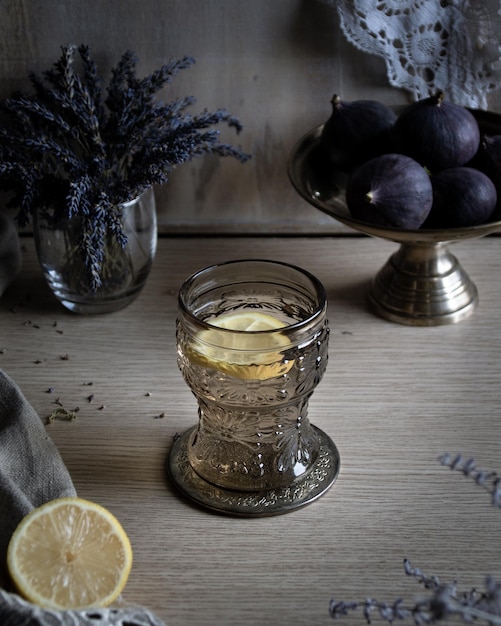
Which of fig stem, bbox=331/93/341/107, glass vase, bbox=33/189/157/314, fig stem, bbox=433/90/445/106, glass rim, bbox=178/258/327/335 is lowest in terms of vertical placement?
glass vase, bbox=33/189/157/314

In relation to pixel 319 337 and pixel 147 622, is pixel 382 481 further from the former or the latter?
pixel 147 622

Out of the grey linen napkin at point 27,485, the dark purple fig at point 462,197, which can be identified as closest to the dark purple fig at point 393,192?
the dark purple fig at point 462,197

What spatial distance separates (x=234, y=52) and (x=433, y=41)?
0.76ft

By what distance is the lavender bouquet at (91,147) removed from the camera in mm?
845

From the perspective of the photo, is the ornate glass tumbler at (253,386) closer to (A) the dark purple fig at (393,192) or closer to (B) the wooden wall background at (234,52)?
(A) the dark purple fig at (393,192)

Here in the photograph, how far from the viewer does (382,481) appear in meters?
0.71

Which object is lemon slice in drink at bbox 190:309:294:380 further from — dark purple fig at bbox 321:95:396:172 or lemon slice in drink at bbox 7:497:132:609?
dark purple fig at bbox 321:95:396:172

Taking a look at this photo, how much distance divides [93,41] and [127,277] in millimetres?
294

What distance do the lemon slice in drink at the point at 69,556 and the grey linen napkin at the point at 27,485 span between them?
0.02 meters

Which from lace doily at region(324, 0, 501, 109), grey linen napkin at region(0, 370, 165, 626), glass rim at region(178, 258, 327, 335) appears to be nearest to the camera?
grey linen napkin at region(0, 370, 165, 626)

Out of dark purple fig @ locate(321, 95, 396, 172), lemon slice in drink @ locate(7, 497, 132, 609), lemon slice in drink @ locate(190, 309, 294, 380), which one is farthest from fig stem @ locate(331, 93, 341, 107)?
lemon slice in drink @ locate(7, 497, 132, 609)

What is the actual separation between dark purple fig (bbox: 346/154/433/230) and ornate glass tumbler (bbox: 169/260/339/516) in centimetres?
16

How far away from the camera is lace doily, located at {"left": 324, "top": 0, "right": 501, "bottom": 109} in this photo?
969 millimetres

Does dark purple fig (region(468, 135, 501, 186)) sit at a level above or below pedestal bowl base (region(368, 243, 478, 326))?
above
